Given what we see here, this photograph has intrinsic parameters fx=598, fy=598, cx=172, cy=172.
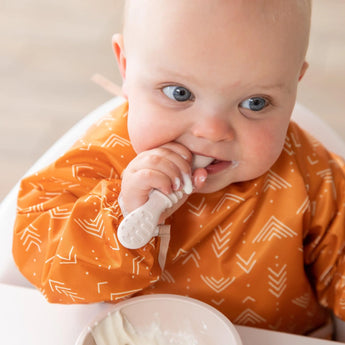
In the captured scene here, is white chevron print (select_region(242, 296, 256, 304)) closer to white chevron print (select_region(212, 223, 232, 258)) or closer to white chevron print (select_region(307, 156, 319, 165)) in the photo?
white chevron print (select_region(212, 223, 232, 258))

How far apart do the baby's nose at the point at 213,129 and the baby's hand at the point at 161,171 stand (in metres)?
0.04

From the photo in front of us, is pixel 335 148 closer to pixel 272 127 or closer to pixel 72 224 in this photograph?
pixel 272 127

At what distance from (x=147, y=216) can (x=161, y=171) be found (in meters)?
0.06

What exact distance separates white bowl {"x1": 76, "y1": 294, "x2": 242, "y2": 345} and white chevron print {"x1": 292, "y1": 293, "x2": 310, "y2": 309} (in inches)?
10.7

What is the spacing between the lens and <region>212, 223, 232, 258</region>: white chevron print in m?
0.89

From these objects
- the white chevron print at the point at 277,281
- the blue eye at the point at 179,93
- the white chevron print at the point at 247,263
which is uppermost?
the blue eye at the point at 179,93

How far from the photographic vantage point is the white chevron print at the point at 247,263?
0.90m

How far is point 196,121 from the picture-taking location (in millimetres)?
728

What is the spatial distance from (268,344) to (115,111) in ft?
1.46

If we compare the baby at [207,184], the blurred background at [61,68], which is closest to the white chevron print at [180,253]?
the baby at [207,184]

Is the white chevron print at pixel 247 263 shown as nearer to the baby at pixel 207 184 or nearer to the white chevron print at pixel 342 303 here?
the baby at pixel 207 184

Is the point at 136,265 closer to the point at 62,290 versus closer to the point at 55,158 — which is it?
the point at 62,290

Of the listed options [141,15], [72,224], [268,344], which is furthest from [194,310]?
[141,15]

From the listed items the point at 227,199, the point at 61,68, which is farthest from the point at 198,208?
the point at 61,68
